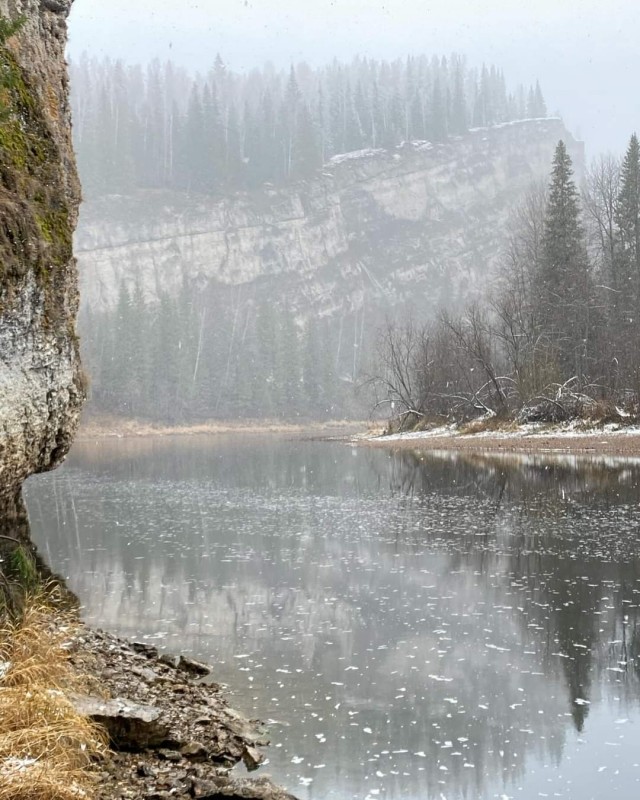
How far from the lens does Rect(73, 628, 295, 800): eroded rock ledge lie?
6.85m

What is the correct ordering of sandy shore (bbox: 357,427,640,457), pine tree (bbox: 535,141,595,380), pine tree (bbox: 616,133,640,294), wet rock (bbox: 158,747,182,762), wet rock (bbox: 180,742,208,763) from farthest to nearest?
pine tree (bbox: 616,133,640,294) → pine tree (bbox: 535,141,595,380) → sandy shore (bbox: 357,427,640,457) → wet rock (bbox: 180,742,208,763) → wet rock (bbox: 158,747,182,762)

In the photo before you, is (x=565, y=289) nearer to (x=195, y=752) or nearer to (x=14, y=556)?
(x=14, y=556)

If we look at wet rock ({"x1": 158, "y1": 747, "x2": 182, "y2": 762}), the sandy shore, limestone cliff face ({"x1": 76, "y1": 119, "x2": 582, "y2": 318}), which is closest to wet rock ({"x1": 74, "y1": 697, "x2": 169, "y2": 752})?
wet rock ({"x1": 158, "y1": 747, "x2": 182, "y2": 762})

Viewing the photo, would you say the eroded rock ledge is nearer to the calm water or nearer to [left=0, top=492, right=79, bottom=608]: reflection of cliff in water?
the calm water

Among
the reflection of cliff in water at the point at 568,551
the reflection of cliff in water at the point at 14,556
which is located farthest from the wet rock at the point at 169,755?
the reflection of cliff in water at the point at 568,551

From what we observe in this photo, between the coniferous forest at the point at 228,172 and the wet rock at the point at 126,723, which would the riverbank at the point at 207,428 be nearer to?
the coniferous forest at the point at 228,172

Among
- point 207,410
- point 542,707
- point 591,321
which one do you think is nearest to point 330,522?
point 542,707

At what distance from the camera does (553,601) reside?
44.1 ft

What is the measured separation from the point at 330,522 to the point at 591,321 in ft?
114

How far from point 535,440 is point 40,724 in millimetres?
39491

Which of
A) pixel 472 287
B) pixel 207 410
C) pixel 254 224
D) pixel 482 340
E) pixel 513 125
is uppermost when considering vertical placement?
pixel 513 125

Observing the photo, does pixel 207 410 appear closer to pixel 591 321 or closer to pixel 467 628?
pixel 591 321

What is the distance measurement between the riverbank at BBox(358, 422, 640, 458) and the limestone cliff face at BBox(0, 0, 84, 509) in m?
28.2

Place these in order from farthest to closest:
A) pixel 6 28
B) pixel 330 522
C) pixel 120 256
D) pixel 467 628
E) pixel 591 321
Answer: pixel 120 256, pixel 591 321, pixel 330 522, pixel 467 628, pixel 6 28
